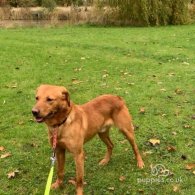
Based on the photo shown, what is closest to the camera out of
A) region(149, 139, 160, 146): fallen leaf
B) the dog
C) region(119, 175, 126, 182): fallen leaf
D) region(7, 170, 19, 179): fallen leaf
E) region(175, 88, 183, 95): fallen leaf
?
the dog

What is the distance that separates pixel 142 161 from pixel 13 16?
2226 cm

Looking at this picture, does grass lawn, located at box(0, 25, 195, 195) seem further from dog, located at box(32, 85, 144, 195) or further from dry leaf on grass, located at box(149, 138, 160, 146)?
dog, located at box(32, 85, 144, 195)

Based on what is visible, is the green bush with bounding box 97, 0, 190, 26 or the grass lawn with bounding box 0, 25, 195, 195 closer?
the grass lawn with bounding box 0, 25, 195, 195

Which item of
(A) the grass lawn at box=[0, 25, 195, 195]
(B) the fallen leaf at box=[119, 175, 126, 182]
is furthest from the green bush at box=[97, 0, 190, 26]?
(B) the fallen leaf at box=[119, 175, 126, 182]

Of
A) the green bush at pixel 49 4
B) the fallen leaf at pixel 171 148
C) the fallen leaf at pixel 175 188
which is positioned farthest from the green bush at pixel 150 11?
the fallen leaf at pixel 175 188

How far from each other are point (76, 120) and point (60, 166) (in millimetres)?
718

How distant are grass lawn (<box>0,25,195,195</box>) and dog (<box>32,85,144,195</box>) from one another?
381 millimetres

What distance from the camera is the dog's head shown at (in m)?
4.17

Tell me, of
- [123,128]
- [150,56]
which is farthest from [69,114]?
[150,56]

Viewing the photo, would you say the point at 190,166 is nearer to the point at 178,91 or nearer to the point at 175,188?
the point at 175,188

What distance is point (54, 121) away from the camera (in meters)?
4.53

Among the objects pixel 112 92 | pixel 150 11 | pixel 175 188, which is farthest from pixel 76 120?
pixel 150 11

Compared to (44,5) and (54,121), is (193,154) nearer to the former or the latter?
(54,121)

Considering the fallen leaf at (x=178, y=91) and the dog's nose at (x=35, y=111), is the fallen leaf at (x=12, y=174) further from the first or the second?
the fallen leaf at (x=178, y=91)
